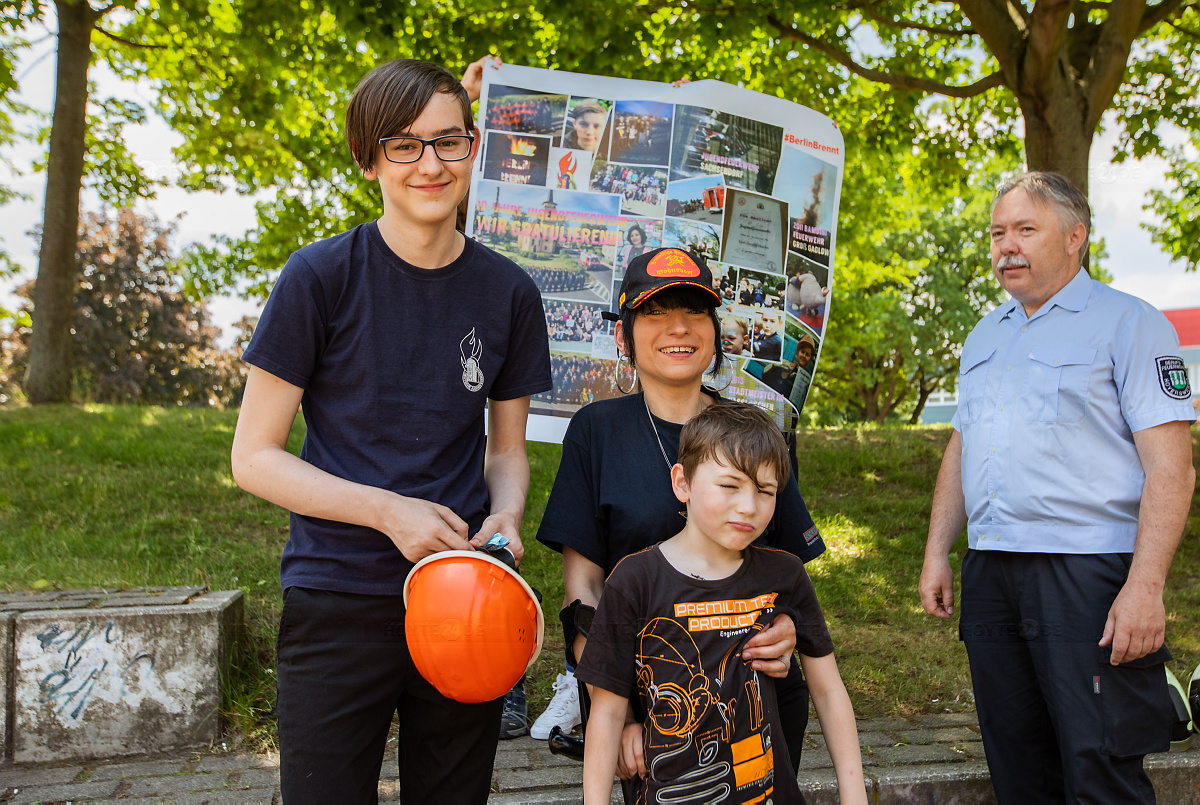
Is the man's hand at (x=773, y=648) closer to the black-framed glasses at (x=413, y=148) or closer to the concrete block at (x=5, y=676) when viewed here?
the black-framed glasses at (x=413, y=148)

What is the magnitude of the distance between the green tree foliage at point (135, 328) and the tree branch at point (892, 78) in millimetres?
21508

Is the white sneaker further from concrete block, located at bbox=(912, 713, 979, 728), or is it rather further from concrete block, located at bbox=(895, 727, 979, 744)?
concrete block, located at bbox=(912, 713, 979, 728)

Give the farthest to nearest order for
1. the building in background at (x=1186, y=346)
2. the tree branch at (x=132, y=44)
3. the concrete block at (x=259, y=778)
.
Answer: the building in background at (x=1186, y=346), the tree branch at (x=132, y=44), the concrete block at (x=259, y=778)

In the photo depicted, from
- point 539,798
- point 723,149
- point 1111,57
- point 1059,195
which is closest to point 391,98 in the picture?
point 723,149

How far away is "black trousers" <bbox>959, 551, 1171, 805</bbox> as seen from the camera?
2.63 m

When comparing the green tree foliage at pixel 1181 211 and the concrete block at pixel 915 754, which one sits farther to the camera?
the green tree foliage at pixel 1181 211

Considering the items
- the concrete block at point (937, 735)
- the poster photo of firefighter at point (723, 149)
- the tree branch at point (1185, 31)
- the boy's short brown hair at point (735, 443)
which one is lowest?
the concrete block at point (937, 735)

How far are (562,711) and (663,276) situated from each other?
83.5 inches

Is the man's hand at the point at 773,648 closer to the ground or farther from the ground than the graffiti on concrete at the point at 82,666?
farther from the ground

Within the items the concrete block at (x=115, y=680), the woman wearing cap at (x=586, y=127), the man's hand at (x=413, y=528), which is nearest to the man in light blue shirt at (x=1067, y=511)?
the woman wearing cap at (x=586, y=127)

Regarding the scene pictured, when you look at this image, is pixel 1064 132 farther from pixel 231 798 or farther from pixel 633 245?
pixel 231 798

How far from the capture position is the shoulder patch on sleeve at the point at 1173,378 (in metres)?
2.62

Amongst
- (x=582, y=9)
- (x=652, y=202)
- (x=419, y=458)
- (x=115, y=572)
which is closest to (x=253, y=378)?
(x=419, y=458)

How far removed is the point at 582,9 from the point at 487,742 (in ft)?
19.6
